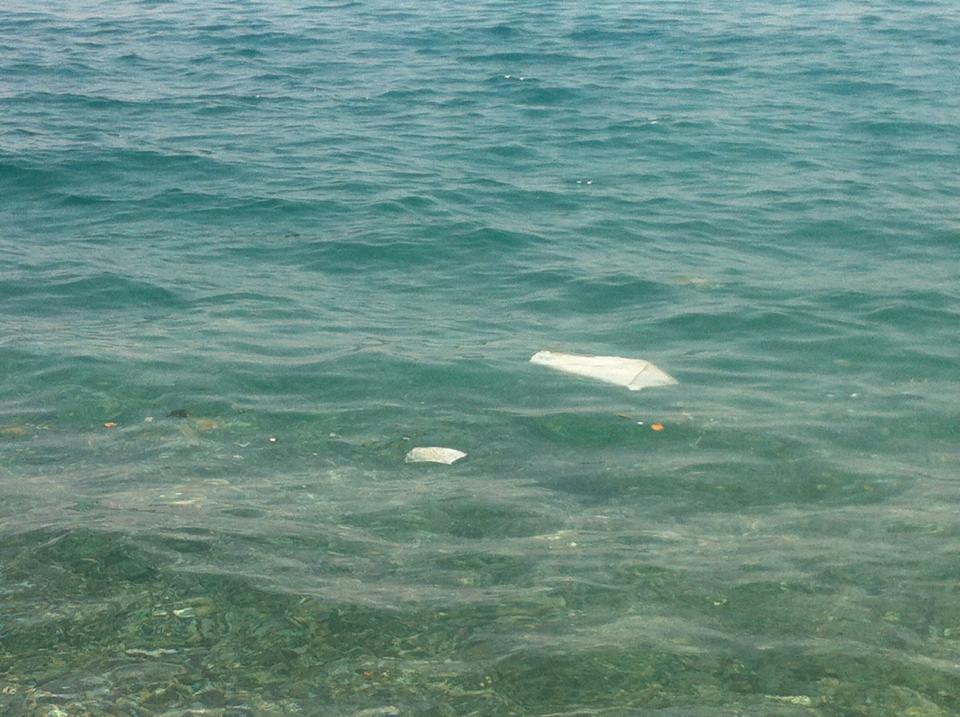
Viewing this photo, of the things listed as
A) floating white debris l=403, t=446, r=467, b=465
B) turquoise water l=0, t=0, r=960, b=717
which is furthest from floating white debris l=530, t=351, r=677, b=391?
floating white debris l=403, t=446, r=467, b=465

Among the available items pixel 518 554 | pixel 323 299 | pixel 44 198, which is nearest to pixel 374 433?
pixel 518 554

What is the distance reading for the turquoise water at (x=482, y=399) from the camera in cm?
401

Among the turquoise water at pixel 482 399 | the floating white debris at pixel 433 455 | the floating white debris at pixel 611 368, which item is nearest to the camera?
the turquoise water at pixel 482 399

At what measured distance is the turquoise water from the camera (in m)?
4.01

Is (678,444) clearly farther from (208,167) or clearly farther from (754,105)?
(754,105)

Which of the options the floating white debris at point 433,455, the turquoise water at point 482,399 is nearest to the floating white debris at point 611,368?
the turquoise water at point 482,399

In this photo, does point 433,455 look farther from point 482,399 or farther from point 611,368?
point 611,368

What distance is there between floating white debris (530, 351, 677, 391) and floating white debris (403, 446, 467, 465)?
4.48 ft

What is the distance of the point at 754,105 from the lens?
1529cm

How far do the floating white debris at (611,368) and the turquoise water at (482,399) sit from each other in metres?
0.15

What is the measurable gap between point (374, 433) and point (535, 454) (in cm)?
90

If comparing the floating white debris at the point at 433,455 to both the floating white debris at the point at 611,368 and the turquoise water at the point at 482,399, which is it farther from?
the floating white debris at the point at 611,368

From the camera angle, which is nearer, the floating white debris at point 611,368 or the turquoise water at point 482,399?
the turquoise water at point 482,399

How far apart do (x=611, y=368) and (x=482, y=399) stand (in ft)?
3.05
